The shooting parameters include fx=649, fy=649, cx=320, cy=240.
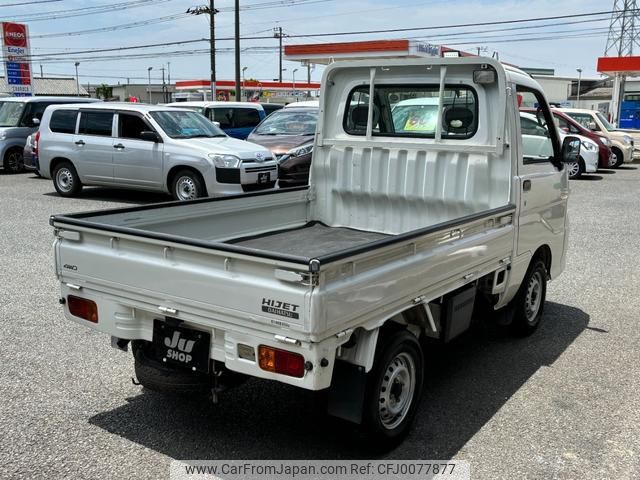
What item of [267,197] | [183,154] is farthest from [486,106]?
[183,154]

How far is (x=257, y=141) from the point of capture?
536 inches

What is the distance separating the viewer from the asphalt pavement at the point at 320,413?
3557 millimetres

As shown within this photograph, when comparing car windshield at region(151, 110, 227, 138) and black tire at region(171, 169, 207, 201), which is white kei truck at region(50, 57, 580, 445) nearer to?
black tire at region(171, 169, 207, 201)

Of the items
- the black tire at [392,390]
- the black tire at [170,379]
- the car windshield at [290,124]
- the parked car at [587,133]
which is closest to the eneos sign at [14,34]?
the car windshield at [290,124]

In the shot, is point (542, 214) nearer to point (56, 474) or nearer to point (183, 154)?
point (56, 474)

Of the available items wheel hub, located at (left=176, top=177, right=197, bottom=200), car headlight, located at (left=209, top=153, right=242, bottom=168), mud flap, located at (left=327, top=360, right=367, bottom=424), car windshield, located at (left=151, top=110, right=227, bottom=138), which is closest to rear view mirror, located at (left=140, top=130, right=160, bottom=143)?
car windshield, located at (left=151, top=110, right=227, bottom=138)

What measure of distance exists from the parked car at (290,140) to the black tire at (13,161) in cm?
720

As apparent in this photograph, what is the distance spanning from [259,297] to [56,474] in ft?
4.81

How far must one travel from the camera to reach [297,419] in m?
4.04

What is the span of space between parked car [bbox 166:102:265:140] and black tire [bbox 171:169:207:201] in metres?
5.63

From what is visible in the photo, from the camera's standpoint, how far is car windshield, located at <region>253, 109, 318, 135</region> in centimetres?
1374

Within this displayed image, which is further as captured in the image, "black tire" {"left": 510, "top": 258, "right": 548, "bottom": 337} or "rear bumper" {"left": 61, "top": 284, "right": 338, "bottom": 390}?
"black tire" {"left": 510, "top": 258, "right": 548, "bottom": 337}

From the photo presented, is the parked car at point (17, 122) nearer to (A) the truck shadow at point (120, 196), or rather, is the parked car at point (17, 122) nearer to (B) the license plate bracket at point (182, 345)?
(A) the truck shadow at point (120, 196)

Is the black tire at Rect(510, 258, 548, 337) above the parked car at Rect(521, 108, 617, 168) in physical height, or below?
below
